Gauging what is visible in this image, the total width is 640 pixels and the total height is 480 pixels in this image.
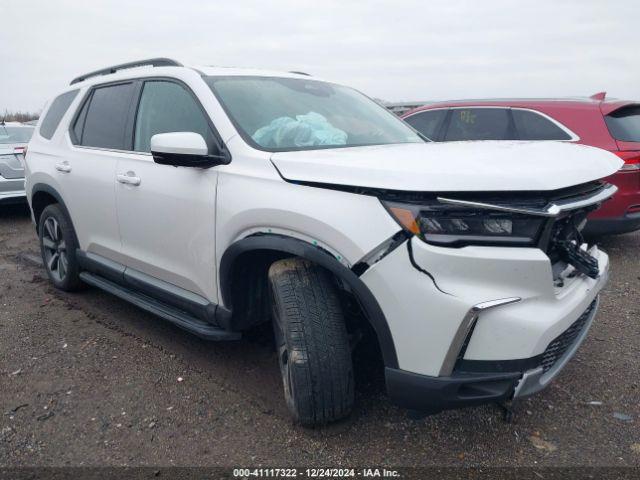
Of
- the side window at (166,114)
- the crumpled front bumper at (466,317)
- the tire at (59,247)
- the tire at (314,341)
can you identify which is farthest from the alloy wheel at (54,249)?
the crumpled front bumper at (466,317)

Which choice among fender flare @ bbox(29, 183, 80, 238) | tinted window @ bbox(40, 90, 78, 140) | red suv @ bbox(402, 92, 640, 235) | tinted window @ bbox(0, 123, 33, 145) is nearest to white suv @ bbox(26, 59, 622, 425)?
fender flare @ bbox(29, 183, 80, 238)

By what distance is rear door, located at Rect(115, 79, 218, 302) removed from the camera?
2.83 meters

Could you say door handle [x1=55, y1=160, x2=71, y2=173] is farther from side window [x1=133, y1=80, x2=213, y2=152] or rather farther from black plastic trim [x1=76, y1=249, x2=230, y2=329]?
side window [x1=133, y1=80, x2=213, y2=152]

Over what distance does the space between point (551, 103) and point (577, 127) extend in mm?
482

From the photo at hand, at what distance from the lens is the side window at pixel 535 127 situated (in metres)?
5.59

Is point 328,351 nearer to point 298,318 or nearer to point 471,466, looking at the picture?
point 298,318

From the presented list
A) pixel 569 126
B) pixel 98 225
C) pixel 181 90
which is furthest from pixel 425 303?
pixel 569 126

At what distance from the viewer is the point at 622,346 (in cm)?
348

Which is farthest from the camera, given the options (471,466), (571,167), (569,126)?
(569,126)

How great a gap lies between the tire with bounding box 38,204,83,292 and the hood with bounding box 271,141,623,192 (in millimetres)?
2472

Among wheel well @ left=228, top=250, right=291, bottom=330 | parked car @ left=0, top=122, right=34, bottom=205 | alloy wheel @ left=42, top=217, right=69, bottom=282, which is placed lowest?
parked car @ left=0, top=122, right=34, bottom=205

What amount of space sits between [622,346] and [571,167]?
189cm

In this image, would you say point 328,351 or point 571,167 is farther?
point 328,351

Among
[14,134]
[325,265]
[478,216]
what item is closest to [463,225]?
[478,216]
